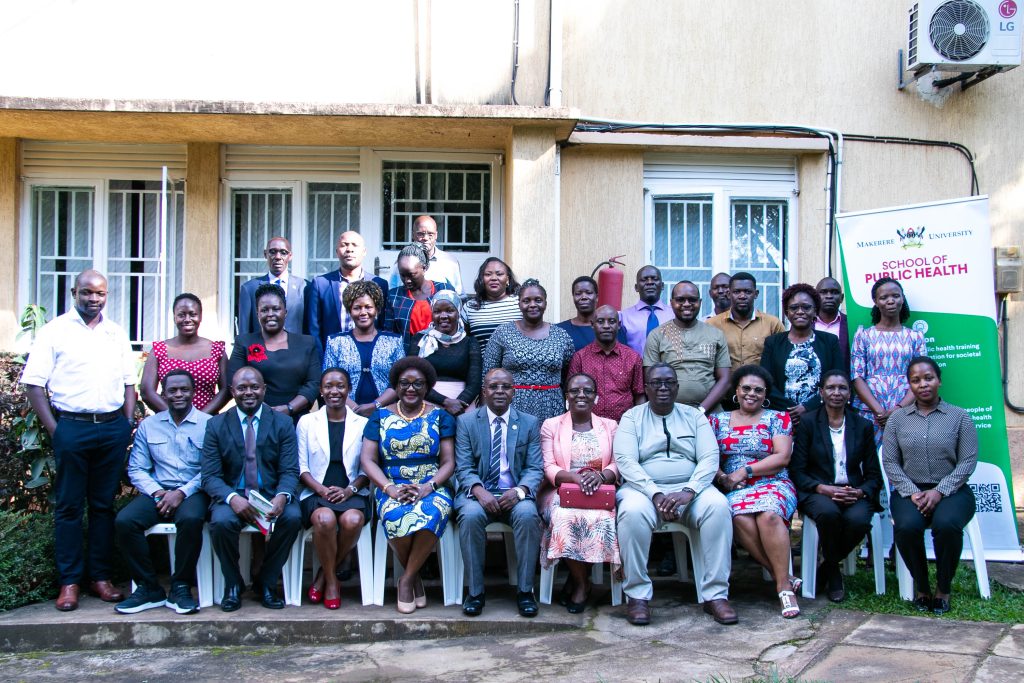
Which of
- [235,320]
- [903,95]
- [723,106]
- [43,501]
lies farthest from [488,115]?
[43,501]

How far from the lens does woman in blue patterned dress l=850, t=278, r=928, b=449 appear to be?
21.3ft

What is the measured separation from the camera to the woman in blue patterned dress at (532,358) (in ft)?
21.1

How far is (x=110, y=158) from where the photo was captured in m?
8.75

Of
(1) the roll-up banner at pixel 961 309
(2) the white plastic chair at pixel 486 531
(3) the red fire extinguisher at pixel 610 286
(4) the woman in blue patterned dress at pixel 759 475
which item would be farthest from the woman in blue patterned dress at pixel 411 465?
(1) the roll-up banner at pixel 961 309

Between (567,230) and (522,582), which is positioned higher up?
(567,230)

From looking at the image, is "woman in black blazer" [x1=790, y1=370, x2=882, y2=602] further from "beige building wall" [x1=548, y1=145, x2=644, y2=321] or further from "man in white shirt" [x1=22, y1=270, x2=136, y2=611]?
"man in white shirt" [x1=22, y1=270, x2=136, y2=611]

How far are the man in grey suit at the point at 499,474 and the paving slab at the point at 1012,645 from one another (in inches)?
95.6

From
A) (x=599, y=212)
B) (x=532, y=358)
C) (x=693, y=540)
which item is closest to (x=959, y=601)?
(x=693, y=540)

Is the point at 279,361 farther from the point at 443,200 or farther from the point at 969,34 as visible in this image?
the point at 969,34

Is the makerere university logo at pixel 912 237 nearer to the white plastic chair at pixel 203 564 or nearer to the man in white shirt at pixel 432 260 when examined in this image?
the man in white shirt at pixel 432 260

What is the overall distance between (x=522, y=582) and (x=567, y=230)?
3.50 m

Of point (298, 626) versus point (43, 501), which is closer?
point (298, 626)

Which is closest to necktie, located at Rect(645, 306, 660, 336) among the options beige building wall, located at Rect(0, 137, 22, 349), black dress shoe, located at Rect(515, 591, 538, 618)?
black dress shoe, located at Rect(515, 591, 538, 618)

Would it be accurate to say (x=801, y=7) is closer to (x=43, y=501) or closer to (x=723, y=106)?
(x=723, y=106)
